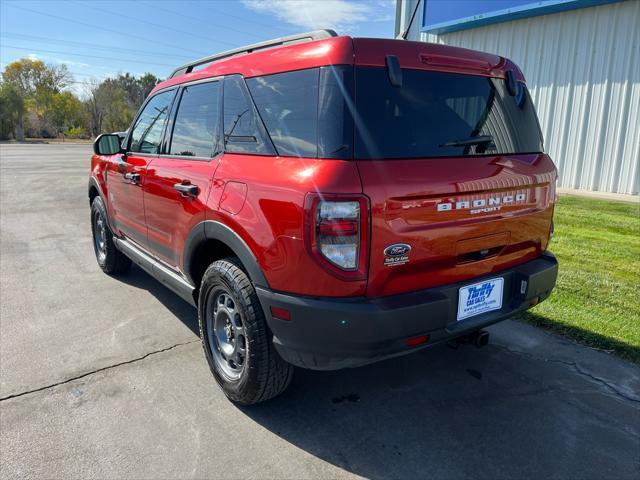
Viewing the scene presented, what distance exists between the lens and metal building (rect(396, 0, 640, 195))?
9.95 m

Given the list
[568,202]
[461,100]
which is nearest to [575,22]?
[568,202]

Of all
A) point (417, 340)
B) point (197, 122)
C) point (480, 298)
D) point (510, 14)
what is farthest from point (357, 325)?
point (510, 14)

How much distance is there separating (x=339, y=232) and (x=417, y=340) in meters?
0.70

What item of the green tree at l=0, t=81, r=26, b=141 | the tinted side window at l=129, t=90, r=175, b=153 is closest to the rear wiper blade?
the tinted side window at l=129, t=90, r=175, b=153

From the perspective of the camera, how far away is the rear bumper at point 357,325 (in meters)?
2.23

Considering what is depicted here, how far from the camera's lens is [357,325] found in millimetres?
2213

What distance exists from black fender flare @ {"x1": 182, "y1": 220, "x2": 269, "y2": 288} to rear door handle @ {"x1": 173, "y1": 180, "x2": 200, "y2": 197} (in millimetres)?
218

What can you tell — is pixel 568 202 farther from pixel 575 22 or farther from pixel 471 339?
pixel 471 339

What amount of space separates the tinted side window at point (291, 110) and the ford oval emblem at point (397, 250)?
22.5 inches

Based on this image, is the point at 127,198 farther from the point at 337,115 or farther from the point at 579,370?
the point at 579,370

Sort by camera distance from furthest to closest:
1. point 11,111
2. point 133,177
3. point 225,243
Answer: point 11,111
point 133,177
point 225,243

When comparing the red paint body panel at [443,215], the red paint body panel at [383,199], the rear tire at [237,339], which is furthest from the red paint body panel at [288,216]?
the rear tire at [237,339]

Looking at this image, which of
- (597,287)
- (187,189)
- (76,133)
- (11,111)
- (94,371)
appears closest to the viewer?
(187,189)

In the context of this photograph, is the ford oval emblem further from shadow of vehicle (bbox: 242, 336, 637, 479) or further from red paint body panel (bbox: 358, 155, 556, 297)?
shadow of vehicle (bbox: 242, 336, 637, 479)
